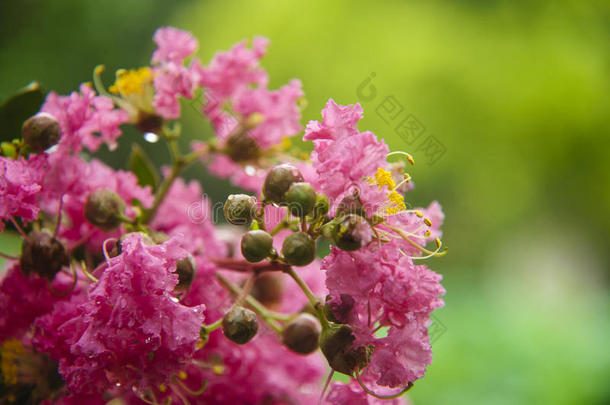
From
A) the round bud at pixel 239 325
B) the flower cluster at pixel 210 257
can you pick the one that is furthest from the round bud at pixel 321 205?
the round bud at pixel 239 325

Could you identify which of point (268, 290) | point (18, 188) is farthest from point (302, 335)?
point (18, 188)

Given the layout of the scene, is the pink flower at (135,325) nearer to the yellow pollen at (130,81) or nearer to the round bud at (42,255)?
the round bud at (42,255)

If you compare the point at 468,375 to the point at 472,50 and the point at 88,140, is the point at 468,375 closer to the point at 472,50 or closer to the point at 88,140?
the point at 88,140

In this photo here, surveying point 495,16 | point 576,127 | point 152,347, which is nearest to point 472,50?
point 495,16

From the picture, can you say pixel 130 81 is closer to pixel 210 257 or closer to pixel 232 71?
pixel 232 71

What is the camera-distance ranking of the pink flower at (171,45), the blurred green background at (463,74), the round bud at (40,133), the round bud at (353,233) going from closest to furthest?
1. the round bud at (353,233)
2. the round bud at (40,133)
3. the pink flower at (171,45)
4. the blurred green background at (463,74)

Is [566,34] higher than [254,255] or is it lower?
higher

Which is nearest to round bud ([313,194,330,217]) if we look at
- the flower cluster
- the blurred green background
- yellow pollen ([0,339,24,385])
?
the flower cluster
